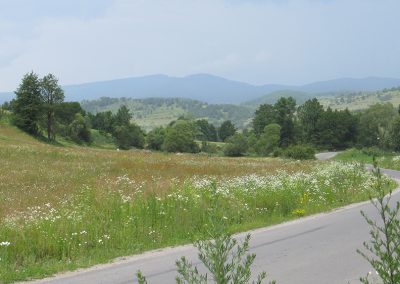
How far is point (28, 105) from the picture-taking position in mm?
62156

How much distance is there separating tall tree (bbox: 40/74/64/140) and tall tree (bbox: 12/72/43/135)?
4.67ft

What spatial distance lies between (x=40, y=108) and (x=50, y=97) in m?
7.47

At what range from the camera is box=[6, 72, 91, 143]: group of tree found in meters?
61.8

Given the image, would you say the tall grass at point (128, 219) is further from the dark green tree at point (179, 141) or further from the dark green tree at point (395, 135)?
the dark green tree at point (179, 141)

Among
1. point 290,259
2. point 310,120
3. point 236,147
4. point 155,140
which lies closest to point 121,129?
point 155,140

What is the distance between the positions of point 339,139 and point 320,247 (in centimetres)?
10958

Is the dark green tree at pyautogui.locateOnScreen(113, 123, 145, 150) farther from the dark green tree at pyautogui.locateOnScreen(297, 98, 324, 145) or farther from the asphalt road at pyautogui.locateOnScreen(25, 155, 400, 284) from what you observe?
the asphalt road at pyautogui.locateOnScreen(25, 155, 400, 284)

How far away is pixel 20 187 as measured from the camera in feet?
64.7

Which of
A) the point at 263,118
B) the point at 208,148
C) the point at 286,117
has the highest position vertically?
the point at 286,117

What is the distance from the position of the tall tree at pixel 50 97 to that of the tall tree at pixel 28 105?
1422 mm

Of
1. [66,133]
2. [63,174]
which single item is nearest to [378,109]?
[66,133]

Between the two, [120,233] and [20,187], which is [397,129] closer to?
[20,187]

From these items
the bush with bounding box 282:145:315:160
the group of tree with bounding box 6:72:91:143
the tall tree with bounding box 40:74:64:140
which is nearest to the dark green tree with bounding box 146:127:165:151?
the group of tree with bounding box 6:72:91:143

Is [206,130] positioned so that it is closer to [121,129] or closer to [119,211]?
[121,129]
